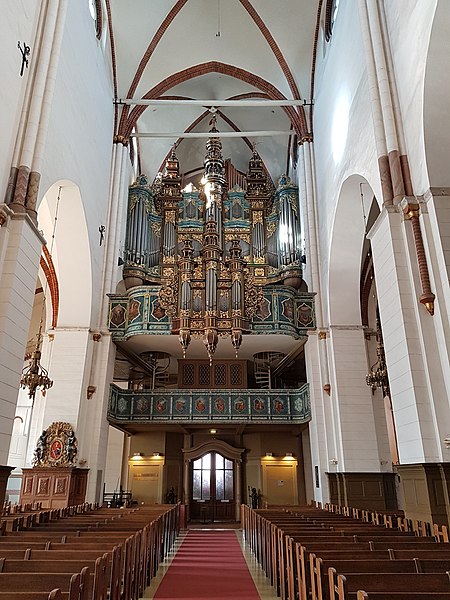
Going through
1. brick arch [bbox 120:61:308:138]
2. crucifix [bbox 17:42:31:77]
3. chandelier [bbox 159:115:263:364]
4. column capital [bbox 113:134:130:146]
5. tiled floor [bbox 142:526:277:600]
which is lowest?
tiled floor [bbox 142:526:277:600]

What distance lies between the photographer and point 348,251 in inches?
558

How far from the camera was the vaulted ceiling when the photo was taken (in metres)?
17.0

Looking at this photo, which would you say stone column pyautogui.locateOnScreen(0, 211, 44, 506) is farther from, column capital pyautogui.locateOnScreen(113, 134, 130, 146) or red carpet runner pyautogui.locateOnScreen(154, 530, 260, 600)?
column capital pyautogui.locateOnScreen(113, 134, 130, 146)

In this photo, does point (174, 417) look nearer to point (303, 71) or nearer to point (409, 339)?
point (409, 339)

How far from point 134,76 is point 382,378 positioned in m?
14.0

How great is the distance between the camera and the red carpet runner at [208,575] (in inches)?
263

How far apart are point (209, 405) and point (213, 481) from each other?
5.53m

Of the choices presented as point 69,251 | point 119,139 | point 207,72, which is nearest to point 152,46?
point 207,72

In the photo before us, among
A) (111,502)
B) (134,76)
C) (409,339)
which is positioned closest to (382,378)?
(409,339)

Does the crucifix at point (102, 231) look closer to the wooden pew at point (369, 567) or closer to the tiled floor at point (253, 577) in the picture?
the tiled floor at point (253, 577)

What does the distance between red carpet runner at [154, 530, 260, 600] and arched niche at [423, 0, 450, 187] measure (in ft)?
23.2

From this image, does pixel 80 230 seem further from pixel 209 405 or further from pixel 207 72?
pixel 207 72

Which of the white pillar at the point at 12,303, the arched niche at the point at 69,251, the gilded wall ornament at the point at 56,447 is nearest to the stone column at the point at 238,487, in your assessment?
the gilded wall ornament at the point at 56,447

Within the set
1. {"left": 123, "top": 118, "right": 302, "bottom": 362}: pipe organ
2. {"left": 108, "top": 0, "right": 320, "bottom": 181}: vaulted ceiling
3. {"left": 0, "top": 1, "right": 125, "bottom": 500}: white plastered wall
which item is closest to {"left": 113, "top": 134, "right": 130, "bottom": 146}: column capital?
{"left": 108, "top": 0, "right": 320, "bottom": 181}: vaulted ceiling
